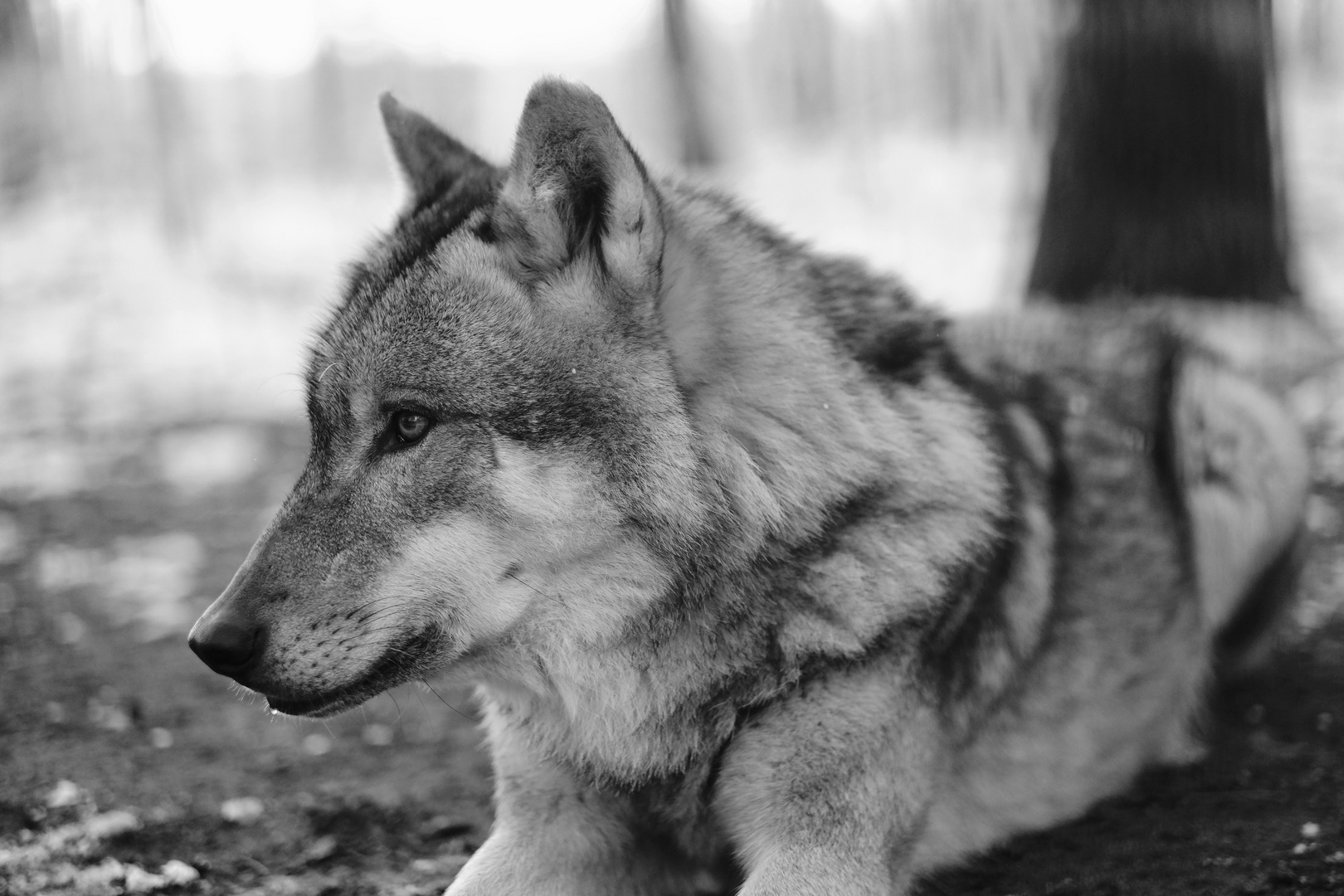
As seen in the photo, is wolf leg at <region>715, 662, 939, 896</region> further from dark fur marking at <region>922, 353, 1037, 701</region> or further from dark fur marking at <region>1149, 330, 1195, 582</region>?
dark fur marking at <region>1149, 330, 1195, 582</region>

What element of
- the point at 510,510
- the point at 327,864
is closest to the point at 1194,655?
the point at 510,510

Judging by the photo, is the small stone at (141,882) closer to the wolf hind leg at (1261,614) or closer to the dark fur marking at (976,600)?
the dark fur marking at (976,600)

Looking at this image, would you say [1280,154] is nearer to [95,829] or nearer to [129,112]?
[95,829]

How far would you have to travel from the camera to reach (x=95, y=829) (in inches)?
121

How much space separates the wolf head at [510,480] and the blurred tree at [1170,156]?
441 cm

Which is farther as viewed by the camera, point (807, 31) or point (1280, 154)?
point (807, 31)

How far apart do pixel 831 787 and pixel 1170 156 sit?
15.7 ft

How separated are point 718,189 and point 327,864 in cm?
218

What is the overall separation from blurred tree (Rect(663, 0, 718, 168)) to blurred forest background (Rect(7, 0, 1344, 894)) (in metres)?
0.05

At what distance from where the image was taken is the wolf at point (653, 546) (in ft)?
7.64

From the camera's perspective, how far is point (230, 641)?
7.33ft

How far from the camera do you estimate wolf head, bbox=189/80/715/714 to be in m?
2.30

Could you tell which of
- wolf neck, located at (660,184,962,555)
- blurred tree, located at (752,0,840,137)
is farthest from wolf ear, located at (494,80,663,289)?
blurred tree, located at (752,0,840,137)

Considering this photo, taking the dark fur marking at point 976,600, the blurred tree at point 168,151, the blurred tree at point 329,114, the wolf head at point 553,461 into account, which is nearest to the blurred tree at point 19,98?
the blurred tree at point 168,151
